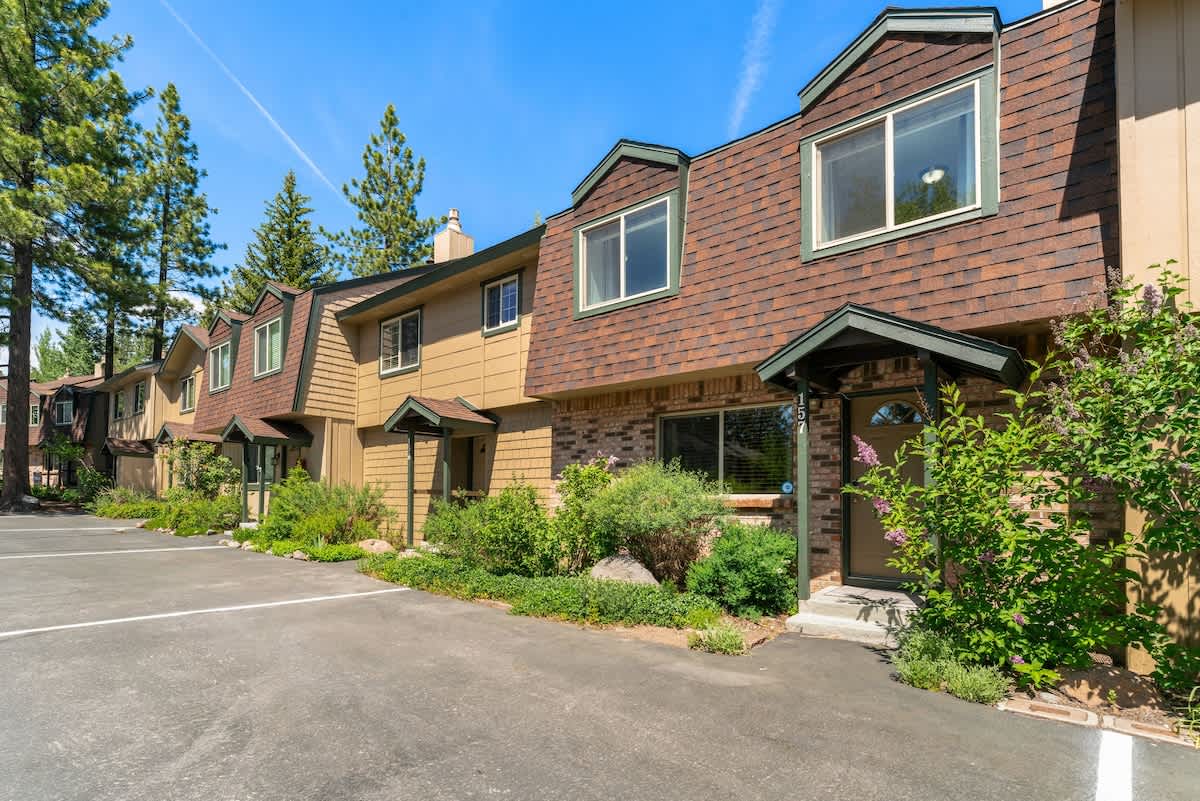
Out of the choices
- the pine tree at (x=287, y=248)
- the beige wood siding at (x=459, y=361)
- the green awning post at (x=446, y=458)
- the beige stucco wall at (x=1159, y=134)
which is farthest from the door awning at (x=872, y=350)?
the pine tree at (x=287, y=248)

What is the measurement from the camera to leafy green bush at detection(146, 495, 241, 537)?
17594 mm

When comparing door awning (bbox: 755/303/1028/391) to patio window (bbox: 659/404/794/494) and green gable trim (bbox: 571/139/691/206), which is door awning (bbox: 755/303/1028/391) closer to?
patio window (bbox: 659/404/794/494)

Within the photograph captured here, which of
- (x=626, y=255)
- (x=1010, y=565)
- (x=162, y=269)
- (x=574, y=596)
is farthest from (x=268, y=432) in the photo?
(x=162, y=269)

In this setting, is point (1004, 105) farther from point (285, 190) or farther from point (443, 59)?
point (285, 190)

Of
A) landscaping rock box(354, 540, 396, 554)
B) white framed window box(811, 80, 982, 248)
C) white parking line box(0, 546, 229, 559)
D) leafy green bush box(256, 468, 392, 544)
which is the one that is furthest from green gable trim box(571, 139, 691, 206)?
white parking line box(0, 546, 229, 559)

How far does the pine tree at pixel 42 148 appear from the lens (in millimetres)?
22000

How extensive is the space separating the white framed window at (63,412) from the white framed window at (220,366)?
71.0ft

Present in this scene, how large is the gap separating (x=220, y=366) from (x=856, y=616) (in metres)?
21.9

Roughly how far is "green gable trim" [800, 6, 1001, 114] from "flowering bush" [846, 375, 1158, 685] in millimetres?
4287

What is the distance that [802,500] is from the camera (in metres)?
7.12

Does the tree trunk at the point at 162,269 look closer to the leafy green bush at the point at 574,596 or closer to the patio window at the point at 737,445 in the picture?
the leafy green bush at the point at 574,596

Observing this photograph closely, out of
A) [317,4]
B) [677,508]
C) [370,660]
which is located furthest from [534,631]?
[317,4]

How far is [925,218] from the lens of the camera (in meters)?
7.13

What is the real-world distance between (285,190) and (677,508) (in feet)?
98.4
